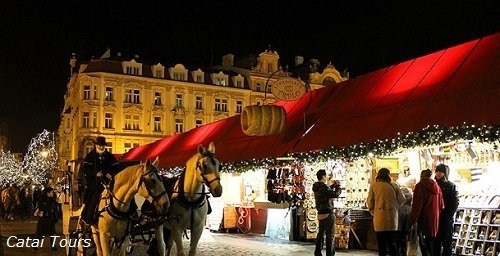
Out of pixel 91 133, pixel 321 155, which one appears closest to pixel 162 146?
pixel 321 155

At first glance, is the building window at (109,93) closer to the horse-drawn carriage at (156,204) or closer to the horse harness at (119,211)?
the horse-drawn carriage at (156,204)

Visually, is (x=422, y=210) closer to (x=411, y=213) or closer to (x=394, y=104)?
(x=411, y=213)

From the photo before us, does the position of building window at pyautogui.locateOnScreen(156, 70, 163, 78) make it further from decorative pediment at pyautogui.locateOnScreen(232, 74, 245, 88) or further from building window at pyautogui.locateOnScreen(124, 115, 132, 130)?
decorative pediment at pyautogui.locateOnScreen(232, 74, 245, 88)

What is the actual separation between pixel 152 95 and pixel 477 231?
2023 inches

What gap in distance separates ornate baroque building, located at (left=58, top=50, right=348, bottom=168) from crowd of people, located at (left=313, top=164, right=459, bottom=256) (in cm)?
4394

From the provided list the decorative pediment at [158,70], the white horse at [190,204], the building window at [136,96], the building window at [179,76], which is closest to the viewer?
the white horse at [190,204]

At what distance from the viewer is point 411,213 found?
35.4 ft

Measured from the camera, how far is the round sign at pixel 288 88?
51.6ft

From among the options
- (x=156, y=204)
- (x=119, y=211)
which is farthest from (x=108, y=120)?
(x=156, y=204)

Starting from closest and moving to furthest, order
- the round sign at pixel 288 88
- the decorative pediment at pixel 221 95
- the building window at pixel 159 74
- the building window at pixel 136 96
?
1. the round sign at pixel 288 88
2. the building window at pixel 136 96
3. the building window at pixel 159 74
4. the decorative pediment at pixel 221 95

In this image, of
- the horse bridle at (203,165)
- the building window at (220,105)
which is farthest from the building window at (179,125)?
the horse bridle at (203,165)

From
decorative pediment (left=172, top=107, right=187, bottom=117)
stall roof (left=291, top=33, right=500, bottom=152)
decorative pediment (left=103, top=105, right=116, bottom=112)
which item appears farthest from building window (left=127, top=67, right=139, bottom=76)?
stall roof (left=291, top=33, right=500, bottom=152)

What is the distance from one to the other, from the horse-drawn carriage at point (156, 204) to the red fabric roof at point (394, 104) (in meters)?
4.85

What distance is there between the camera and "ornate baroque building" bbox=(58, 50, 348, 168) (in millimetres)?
58312
